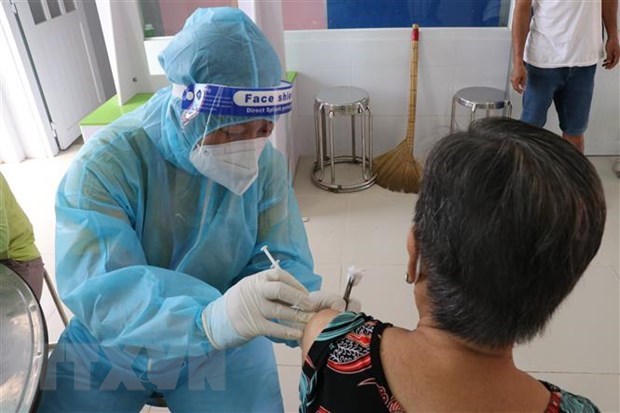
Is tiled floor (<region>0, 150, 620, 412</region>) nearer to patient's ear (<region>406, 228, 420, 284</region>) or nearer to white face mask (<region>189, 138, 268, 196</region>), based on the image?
patient's ear (<region>406, 228, 420, 284</region>)

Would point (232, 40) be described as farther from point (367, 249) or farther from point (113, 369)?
point (367, 249)

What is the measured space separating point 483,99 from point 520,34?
1.21 ft

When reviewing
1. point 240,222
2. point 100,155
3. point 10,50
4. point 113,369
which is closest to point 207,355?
point 113,369

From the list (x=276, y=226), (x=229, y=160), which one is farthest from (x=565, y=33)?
(x=229, y=160)

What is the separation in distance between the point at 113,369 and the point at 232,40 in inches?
29.8

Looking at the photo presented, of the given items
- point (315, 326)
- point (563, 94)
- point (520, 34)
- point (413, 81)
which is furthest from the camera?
point (413, 81)

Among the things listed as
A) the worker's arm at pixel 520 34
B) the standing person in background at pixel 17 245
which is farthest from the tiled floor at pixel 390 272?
the worker's arm at pixel 520 34

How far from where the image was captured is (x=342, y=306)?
1005 mm

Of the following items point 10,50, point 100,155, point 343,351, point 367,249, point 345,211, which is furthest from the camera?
point 10,50

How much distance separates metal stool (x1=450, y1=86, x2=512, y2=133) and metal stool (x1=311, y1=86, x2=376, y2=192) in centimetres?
51

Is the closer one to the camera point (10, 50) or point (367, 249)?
point (367, 249)

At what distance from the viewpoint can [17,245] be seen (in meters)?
1.44

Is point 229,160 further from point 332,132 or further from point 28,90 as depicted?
point 28,90

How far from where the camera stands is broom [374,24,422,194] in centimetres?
287
